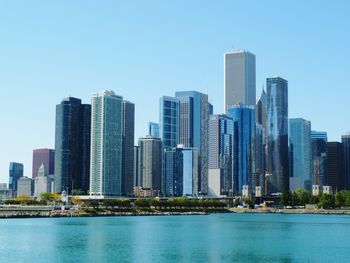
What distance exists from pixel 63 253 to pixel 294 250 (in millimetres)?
34019

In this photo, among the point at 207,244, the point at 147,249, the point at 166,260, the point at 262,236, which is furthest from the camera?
the point at 262,236

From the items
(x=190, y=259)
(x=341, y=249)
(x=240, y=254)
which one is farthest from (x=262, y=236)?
(x=190, y=259)

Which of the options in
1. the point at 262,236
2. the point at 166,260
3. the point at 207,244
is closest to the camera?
the point at 166,260

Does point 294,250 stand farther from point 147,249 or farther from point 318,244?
point 147,249

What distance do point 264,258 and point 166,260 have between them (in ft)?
43.5

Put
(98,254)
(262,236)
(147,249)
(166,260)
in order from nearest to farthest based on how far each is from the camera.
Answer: (166,260), (98,254), (147,249), (262,236)

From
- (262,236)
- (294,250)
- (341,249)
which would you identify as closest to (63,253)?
(294,250)

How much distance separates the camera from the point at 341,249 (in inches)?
3863

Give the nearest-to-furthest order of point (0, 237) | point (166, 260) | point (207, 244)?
1. point (166, 260)
2. point (207, 244)
3. point (0, 237)

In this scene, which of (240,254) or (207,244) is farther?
(207,244)

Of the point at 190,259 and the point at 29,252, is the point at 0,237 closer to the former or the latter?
the point at 29,252

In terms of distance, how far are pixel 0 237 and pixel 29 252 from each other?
28089 mm

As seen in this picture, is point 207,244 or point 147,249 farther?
point 207,244

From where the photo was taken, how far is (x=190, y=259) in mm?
83375
